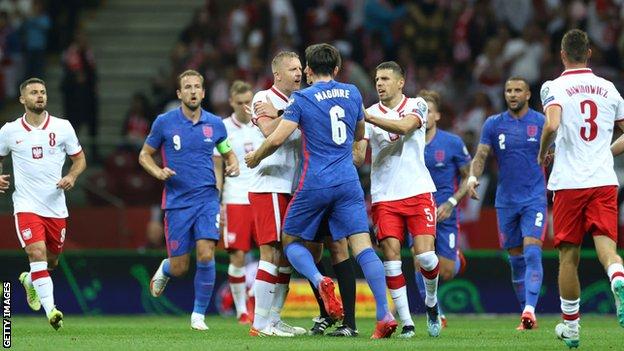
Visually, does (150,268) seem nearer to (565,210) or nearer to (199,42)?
(199,42)

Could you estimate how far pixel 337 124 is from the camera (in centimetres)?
1244

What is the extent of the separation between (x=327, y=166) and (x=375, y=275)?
1085mm

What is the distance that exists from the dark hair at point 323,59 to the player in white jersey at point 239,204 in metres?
4.45

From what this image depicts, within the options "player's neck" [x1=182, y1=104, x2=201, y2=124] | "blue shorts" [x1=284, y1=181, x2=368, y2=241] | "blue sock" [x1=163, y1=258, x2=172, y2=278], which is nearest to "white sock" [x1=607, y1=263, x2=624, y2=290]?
"blue shorts" [x1=284, y1=181, x2=368, y2=241]

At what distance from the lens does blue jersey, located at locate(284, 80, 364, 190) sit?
12391mm

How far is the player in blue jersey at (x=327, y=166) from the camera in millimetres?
12391

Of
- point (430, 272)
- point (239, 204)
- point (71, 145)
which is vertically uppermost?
point (71, 145)

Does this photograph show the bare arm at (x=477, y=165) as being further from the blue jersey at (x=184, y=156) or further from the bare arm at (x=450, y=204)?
the blue jersey at (x=184, y=156)

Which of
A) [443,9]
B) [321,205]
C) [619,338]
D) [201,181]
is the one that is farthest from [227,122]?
[443,9]

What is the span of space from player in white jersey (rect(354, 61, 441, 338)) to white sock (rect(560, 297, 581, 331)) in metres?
1.84

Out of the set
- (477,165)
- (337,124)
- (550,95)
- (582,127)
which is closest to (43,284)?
(337,124)

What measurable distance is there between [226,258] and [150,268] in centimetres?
113

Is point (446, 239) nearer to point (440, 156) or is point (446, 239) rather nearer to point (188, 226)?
point (440, 156)

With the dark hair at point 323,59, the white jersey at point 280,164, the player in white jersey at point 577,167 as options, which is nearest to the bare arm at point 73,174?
the white jersey at point 280,164
